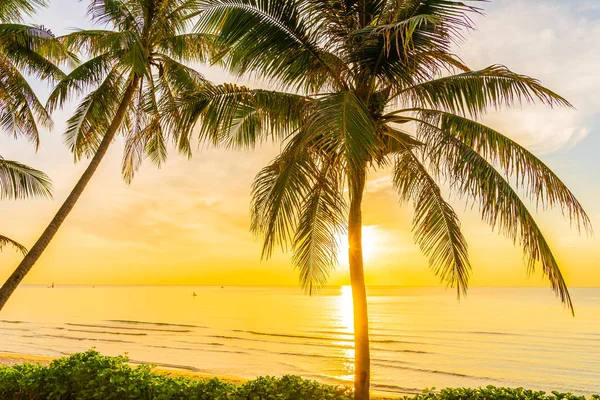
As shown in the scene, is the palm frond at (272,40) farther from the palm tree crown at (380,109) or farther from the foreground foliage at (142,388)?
the foreground foliage at (142,388)

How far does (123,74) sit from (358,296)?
24.0 ft

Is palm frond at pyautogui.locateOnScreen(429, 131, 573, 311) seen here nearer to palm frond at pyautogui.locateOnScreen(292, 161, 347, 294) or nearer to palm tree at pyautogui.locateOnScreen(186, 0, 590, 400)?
palm tree at pyautogui.locateOnScreen(186, 0, 590, 400)

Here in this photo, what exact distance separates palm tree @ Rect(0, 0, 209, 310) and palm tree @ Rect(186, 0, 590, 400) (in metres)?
3.06

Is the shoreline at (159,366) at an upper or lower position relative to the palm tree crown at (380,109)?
lower

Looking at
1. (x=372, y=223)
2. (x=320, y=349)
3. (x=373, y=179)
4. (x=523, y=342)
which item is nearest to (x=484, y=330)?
(x=523, y=342)

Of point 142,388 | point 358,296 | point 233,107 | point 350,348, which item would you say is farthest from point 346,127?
point 350,348

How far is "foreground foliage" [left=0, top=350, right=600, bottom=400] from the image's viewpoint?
201 inches

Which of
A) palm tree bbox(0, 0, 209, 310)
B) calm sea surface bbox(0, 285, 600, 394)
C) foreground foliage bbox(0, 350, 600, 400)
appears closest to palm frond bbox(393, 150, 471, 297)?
foreground foliage bbox(0, 350, 600, 400)

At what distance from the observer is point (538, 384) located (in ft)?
48.0

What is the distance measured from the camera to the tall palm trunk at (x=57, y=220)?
24.4ft

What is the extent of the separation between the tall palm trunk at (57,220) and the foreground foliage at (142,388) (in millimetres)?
1562

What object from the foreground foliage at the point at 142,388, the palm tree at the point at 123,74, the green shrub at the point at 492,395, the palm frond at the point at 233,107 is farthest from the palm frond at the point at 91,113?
the green shrub at the point at 492,395

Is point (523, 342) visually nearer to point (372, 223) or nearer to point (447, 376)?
point (447, 376)

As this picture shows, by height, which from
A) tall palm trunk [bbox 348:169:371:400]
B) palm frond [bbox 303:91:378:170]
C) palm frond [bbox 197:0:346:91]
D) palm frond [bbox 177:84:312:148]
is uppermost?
palm frond [bbox 197:0:346:91]
